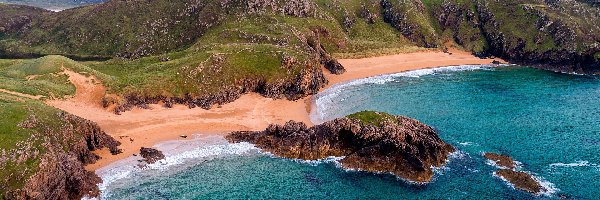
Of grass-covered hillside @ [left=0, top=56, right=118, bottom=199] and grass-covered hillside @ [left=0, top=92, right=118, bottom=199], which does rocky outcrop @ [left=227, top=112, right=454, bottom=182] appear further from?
grass-covered hillside @ [left=0, top=92, right=118, bottom=199]

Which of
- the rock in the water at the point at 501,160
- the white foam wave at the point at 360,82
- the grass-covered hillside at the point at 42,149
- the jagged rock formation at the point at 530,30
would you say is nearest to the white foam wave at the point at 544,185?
the rock in the water at the point at 501,160

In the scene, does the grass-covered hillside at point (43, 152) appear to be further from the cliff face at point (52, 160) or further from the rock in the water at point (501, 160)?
the rock in the water at point (501, 160)

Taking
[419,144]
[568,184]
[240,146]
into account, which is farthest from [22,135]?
[568,184]

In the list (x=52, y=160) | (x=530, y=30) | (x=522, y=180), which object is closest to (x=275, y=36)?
(x=52, y=160)

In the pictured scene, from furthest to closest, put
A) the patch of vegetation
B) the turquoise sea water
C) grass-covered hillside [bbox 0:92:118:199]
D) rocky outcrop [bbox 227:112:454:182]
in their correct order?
the patch of vegetation < rocky outcrop [bbox 227:112:454:182] < the turquoise sea water < grass-covered hillside [bbox 0:92:118:199]

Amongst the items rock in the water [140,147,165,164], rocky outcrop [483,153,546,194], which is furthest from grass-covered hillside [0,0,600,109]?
rocky outcrop [483,153,546,194]

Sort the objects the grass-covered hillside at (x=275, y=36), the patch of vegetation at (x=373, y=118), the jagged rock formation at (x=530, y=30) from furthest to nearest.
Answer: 1. the jagged rock formation at (x=530, y=30)
2. the grass-covered hillside at (x=275, y=36)
3. the patch of vegetation at (x=373, y=118)
